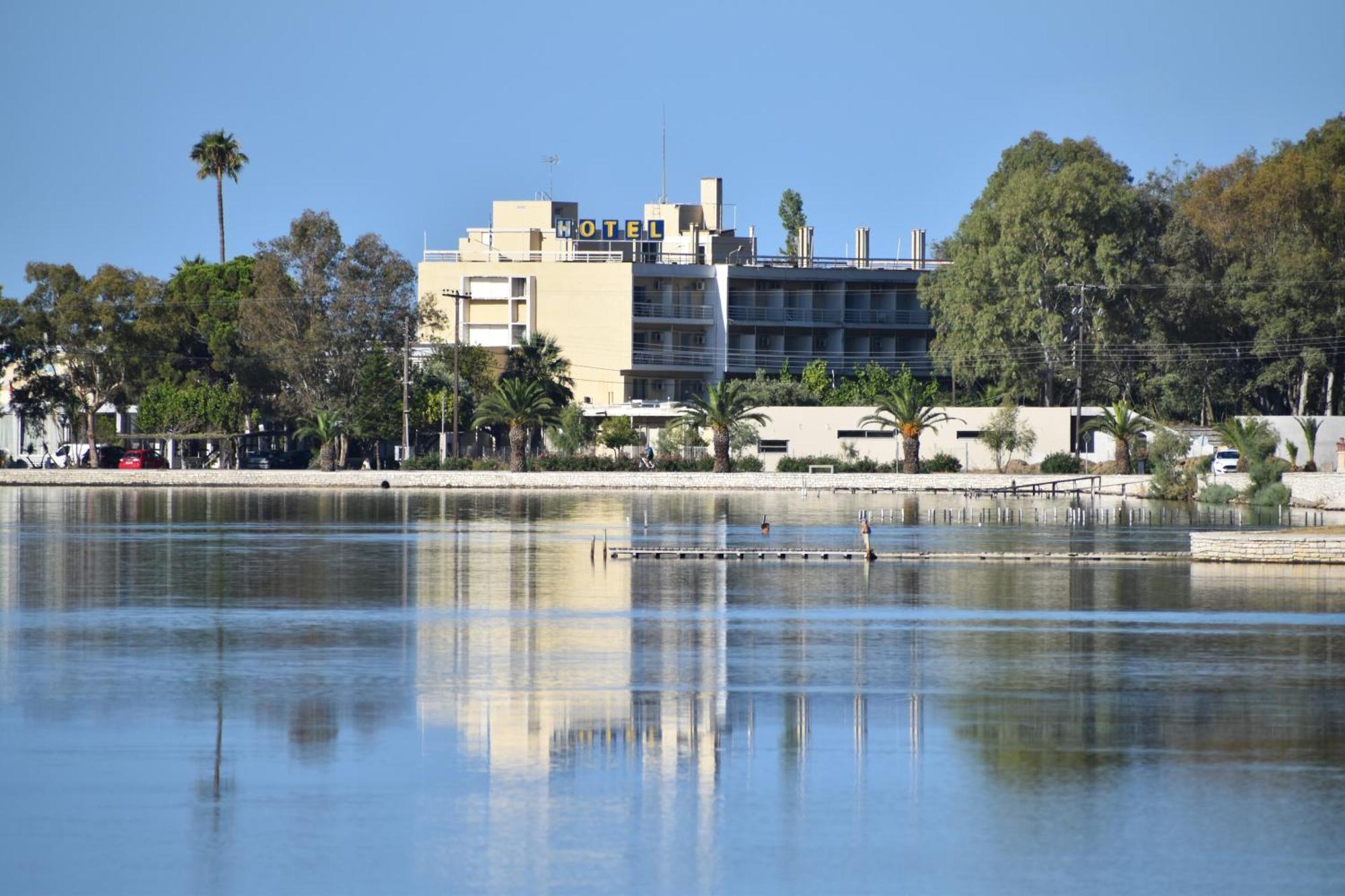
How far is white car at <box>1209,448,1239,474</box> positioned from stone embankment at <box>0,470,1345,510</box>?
10.3 feet

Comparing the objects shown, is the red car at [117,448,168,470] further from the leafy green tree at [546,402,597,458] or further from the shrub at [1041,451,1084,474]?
the shrub at [1041,451,1084,474]

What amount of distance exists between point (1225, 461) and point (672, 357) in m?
43.1

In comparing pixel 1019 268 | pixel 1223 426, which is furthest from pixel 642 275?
pixel 1223 426

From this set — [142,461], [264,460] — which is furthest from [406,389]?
[142,461]

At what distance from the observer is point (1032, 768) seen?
48.8 feet

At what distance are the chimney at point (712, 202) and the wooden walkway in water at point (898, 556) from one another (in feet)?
304

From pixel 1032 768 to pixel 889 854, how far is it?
305cm

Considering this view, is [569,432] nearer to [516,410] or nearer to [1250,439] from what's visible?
[516,410]

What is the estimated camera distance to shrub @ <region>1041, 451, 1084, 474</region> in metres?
83.6

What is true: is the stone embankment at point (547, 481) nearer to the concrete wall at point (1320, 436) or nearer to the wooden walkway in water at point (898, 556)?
the concrete wall at point (1320, 436)

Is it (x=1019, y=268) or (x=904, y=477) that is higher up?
(x=1019, y=268)

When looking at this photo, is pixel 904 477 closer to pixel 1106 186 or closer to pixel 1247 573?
pixel 1106 186

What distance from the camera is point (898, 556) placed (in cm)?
3747

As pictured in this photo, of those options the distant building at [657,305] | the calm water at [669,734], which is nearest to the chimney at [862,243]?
the distant building at [657,305]
